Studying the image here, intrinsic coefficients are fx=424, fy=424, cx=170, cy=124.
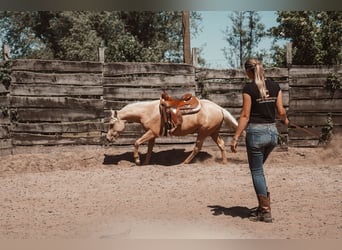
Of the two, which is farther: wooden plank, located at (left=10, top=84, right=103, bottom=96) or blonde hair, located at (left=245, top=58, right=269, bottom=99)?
wooden plank, located at (left=10, top=84, right=103, bottom=96)

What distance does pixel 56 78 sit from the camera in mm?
9516

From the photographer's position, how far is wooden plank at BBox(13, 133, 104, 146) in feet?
31.2

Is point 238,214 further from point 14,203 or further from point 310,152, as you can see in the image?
point 310,152

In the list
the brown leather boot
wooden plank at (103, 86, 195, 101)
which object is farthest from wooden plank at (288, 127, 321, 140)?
the brown leather boot

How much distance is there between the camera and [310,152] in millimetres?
9555

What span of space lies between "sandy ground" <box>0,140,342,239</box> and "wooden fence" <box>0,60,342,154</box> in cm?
90

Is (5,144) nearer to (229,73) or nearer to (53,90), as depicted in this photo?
(53,90)

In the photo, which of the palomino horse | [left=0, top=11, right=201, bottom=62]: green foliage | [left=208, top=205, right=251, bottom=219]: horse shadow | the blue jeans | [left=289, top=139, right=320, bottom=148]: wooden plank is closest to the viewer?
the blue jeans

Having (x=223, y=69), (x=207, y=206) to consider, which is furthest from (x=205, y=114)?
(x=207, y=206)

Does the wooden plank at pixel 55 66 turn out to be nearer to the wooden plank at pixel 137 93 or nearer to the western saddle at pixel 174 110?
the wooden plank at pixel 137 93

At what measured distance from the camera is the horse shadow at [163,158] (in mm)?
8875

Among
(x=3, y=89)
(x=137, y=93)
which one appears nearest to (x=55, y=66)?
(x=3, y=89)

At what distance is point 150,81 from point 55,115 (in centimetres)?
227

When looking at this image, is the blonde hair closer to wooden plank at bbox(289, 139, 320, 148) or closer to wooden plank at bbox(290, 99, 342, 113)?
wooden plank at bbox(290, 99, 342, 113)
